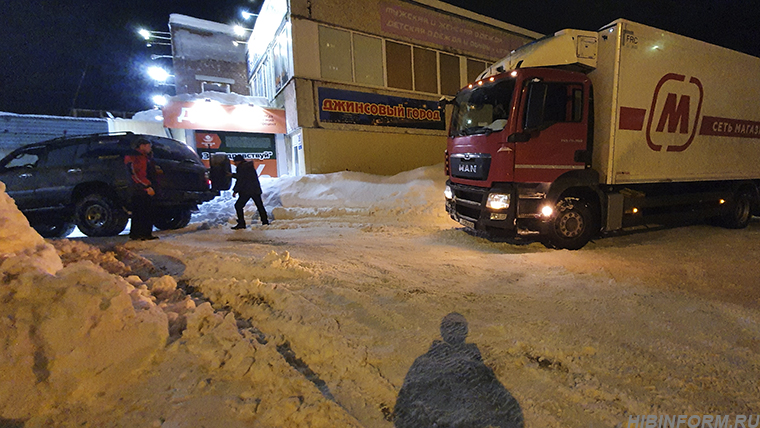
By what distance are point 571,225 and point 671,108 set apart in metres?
3.06

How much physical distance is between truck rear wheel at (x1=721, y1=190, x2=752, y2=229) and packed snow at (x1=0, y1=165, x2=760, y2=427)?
14.0 feet

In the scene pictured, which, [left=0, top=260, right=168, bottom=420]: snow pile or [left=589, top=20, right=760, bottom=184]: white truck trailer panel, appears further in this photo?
[left=589, top=20, right=760, bottom=184]: white truck trailer panel

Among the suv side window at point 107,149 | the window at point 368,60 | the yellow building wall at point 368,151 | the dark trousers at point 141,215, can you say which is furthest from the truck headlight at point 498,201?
the window at point 368,60

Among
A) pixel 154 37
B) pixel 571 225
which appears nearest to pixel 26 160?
pixel 571 225

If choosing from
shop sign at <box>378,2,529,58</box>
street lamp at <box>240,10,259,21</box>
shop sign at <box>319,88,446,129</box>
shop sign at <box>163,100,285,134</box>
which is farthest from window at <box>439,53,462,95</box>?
street lamp at <box>240,10,259,21</box>

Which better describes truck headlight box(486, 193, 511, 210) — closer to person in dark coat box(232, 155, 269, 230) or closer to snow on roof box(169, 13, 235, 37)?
person in dark coat box(232, 155, 269, 230)

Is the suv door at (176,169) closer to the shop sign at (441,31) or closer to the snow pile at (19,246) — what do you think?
the snow pile at (19,246)

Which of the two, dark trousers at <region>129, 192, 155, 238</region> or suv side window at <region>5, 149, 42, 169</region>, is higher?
suv side window at <region>5, 149, 42, 169</region>

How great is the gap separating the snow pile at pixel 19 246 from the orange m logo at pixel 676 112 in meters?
8.25

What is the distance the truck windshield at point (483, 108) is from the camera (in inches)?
211

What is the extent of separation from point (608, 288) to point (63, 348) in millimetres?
4757

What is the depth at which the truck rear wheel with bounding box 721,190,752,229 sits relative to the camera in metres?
7.62

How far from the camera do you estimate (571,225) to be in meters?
5.69

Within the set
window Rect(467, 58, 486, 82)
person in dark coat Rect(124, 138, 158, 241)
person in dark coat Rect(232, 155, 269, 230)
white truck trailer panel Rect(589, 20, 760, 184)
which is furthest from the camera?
window Rect(467, 58, 486, 82)
